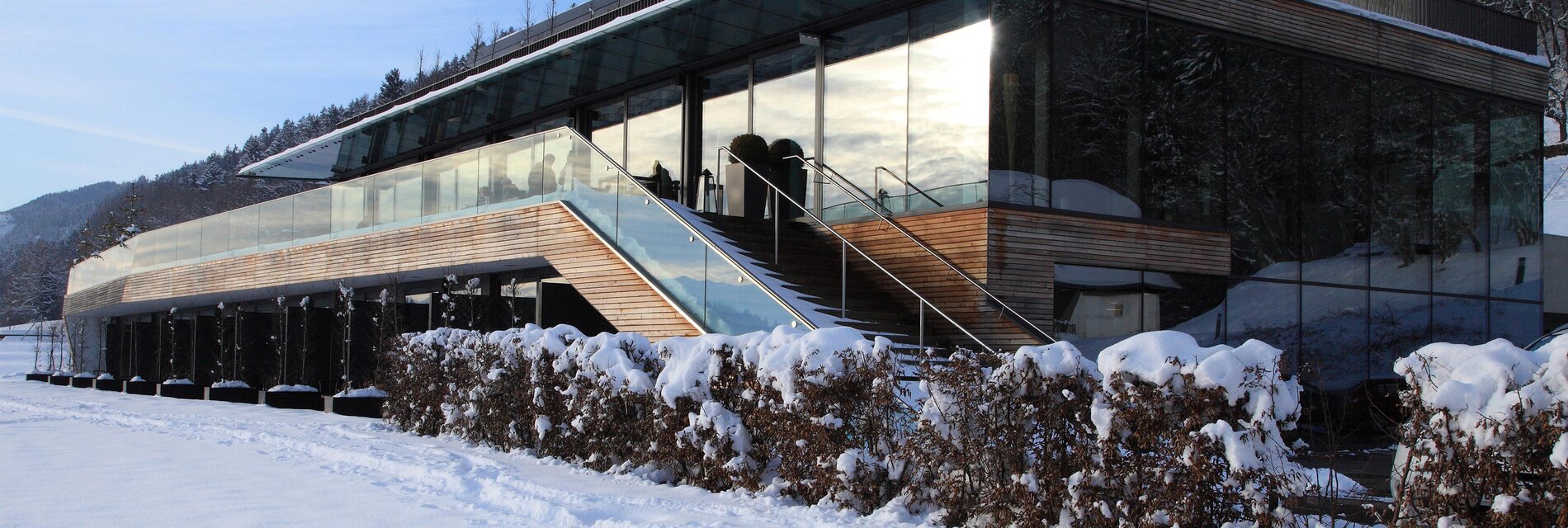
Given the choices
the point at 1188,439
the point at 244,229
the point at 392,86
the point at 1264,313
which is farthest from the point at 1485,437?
the point at 392,86

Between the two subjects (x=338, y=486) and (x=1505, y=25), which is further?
(x=1505, y=25)

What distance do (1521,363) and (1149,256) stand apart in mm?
9601

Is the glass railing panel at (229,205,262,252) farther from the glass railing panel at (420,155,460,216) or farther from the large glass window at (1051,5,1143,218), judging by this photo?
the large glass window at (1051,5,1143,218)

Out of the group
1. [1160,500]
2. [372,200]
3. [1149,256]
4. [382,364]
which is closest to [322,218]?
[372,200]

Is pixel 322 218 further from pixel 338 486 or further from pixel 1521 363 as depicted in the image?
pixel 1521 363

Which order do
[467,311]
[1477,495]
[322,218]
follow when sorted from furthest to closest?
1. [322,218]
2. [467,311]
3. [1477,495]

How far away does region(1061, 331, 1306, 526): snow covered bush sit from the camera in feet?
18.0

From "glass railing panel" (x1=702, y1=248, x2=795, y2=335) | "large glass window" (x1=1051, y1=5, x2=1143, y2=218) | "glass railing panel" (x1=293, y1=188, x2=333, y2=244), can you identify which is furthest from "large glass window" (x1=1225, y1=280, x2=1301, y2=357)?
"glass railing panel" (x1=293, y1=188, x2=333, y2=244)

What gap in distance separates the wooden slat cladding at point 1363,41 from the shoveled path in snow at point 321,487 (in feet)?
30.1

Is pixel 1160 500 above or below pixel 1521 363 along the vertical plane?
below

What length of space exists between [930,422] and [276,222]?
19258mm

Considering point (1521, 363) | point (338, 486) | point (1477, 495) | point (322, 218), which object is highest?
point (322, 218)

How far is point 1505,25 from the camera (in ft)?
63.3

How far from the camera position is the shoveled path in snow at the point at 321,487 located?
290 inches
